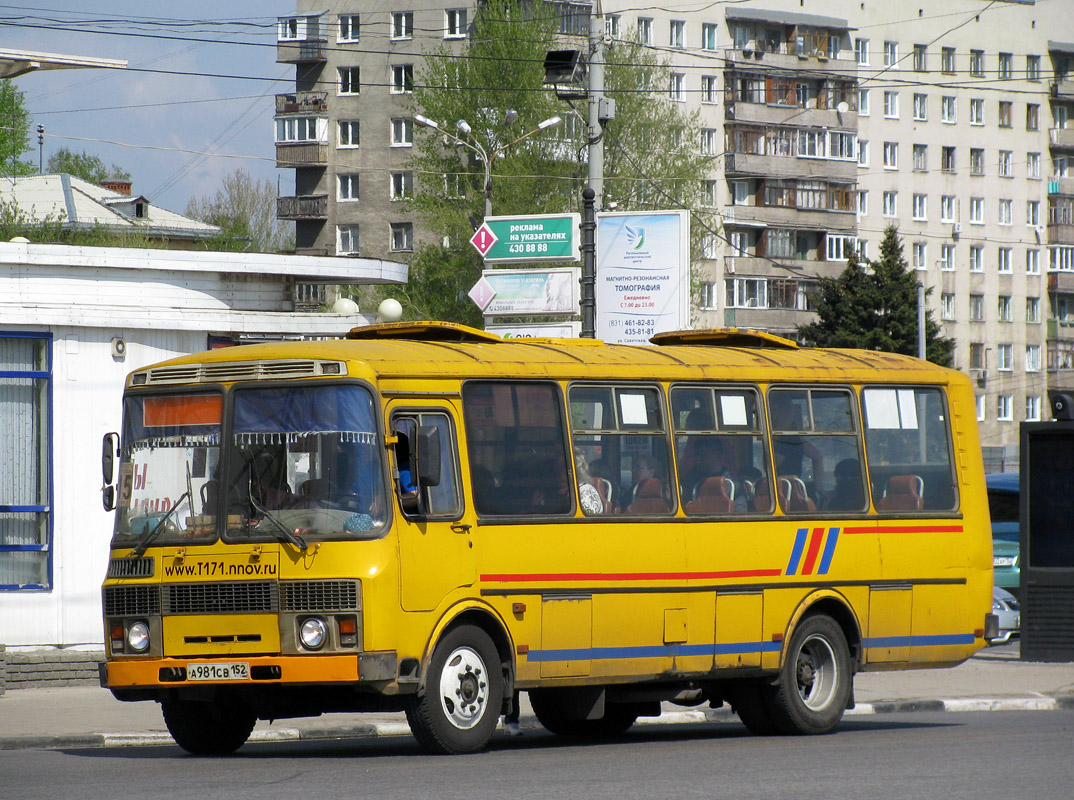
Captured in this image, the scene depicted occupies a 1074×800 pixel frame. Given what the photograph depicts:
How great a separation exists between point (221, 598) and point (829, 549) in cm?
507

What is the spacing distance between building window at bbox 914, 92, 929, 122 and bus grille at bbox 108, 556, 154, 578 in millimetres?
82085

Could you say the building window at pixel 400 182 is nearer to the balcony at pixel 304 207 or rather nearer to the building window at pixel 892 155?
the balcony at pixel 304 207

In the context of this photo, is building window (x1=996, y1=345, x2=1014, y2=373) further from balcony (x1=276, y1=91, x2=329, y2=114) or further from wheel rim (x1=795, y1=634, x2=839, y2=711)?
wheel rim (x1=795, y1=634, x2=839, y2=711)

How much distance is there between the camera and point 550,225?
26906 mm

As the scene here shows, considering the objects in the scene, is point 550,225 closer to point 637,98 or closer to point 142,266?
point 142,266

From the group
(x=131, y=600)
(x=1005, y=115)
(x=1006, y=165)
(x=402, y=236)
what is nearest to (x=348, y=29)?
(x=402, y=236)

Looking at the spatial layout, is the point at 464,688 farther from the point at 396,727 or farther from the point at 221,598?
the point at 396,727

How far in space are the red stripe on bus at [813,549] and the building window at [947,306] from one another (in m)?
75.8

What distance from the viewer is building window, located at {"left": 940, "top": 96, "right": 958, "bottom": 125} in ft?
297

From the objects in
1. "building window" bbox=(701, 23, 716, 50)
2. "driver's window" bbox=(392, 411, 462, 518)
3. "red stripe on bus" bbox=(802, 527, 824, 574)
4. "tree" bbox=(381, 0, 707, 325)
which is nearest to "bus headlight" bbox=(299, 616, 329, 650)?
"driver's window" bbox=(392, 411, 462, 518)

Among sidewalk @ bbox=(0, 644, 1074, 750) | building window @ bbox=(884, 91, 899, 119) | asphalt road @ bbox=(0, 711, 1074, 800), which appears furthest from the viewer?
building window @ bbox=(884, 91, 899, 119)

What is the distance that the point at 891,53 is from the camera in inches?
3472

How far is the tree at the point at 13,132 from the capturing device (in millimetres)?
73000

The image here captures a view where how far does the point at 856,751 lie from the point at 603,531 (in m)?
2.26
